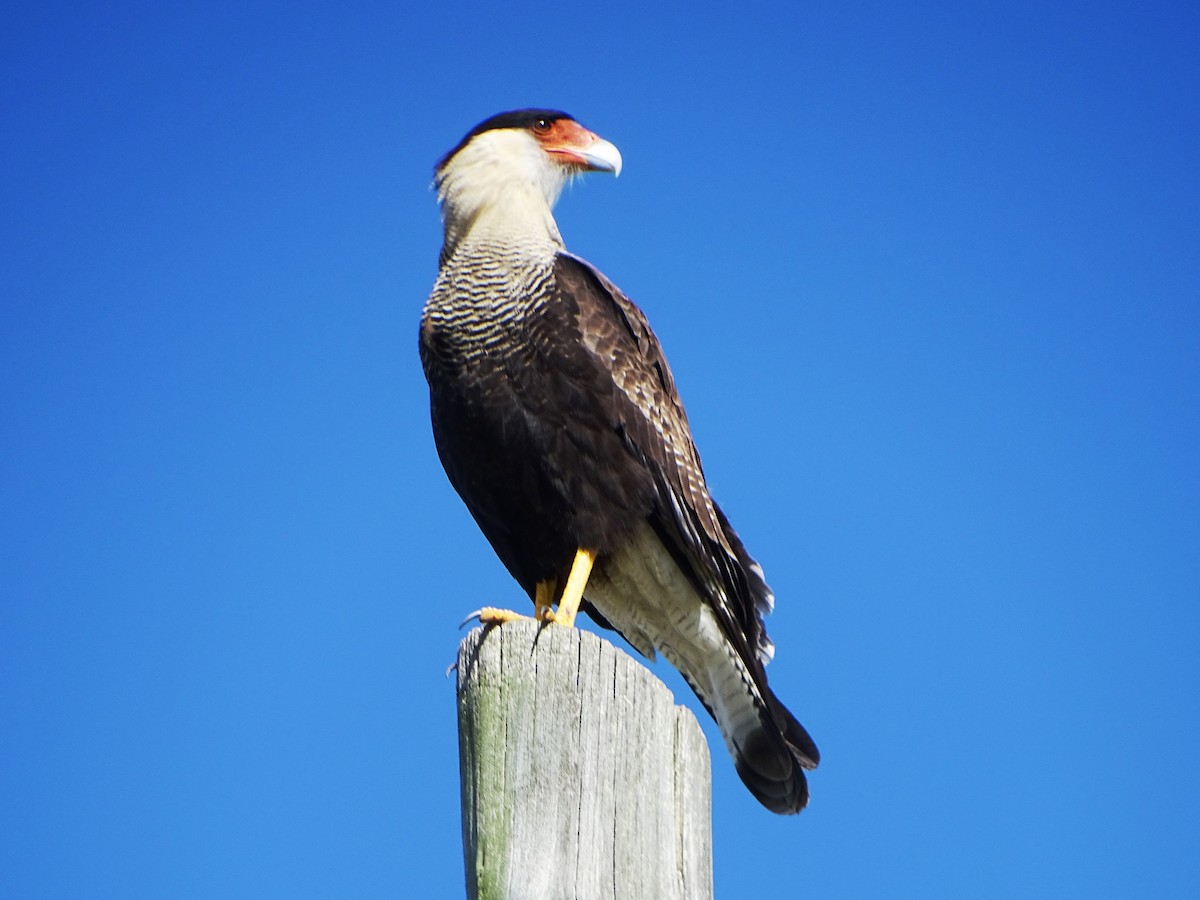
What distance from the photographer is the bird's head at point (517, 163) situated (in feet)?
16.4

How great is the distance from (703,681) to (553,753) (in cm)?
213

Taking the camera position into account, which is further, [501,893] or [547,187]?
[547,187]

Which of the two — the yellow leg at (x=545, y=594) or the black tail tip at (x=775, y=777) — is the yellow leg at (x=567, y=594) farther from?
the black tail tip at (x=775, y=777)

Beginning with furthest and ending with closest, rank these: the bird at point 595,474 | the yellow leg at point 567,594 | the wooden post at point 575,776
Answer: the bird at point 595,474 < the yellow leg at point 567,594 < the wooden post at point 575,776

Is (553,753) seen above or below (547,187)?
below

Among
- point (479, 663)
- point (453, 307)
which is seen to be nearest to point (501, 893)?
point (479, 663)

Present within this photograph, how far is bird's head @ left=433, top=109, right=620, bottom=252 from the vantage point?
5004 millimetres

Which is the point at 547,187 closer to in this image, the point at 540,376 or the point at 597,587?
the point at 540,376

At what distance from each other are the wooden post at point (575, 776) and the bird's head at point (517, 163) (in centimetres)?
254

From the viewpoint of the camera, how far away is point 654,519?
443cm

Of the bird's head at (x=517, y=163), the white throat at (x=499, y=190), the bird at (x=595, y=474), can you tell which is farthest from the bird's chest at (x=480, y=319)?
the bird's head at (x=517, y=163)

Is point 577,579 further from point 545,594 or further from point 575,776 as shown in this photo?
point 575,776

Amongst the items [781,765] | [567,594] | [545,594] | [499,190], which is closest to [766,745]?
[781,765]

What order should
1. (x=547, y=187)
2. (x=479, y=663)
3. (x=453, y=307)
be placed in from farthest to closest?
1. (x=547, y=187)
2. (x=453, y=307)
3. (x=479, y=663)
